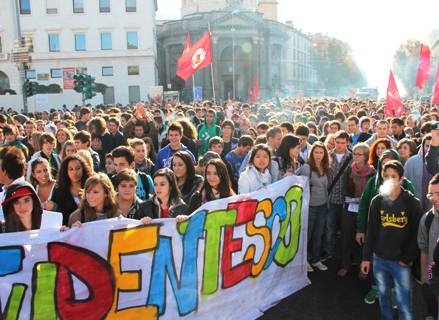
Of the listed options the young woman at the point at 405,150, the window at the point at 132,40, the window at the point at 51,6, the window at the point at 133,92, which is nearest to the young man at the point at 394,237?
the young woman at the point at 405,150

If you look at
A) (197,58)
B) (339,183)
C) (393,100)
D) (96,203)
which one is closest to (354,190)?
(339,183)

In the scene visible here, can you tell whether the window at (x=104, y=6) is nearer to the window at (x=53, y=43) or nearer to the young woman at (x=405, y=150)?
the window at (x=53, y=43)

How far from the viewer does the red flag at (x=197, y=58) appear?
15695mm

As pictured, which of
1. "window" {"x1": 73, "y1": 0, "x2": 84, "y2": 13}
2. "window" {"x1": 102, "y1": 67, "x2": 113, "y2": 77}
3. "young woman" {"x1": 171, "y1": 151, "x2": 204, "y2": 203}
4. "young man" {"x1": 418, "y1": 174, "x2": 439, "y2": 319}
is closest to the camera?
"young man" {"x1": 418, "y1": 174, "x2": 439, "y2": 319}

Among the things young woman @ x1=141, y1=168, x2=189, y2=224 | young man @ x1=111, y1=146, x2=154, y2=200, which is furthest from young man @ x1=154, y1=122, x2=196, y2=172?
young woman @ x1=141, y1=168, x2=189, y2=224

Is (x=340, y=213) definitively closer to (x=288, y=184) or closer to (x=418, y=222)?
(x=288, y=184)

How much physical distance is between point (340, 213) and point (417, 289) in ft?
4.32

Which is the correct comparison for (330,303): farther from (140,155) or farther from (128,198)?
(140,155)

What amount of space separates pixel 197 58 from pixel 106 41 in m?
36.5

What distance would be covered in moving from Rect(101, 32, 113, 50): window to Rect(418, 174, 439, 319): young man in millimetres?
49069

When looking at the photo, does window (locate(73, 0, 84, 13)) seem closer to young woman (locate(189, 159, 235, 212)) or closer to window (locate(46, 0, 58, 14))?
window (locate(46, 0, 58, 14))

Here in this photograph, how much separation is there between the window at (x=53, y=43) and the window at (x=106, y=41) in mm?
4572

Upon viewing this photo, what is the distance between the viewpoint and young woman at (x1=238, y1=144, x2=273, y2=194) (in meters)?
5.73

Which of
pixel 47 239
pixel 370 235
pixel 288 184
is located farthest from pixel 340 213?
pixel 47 239
